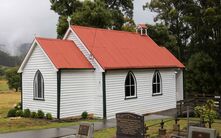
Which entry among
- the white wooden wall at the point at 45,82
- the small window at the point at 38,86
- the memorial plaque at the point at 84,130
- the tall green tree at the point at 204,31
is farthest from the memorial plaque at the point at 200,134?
the tall green tree at the point at 204,31

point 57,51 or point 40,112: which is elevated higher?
point 57,51

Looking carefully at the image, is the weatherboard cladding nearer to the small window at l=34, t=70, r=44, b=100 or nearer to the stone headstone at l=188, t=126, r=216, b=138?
the small window at l=34, t=70, r=44, b=100

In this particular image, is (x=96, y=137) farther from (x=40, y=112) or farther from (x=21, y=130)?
(x=40, y=112)

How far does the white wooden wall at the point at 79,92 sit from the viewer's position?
83.2ft

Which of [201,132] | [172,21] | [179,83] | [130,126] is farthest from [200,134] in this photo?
[172,21]

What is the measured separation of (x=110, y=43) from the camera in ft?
100

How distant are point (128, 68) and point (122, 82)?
105 centimetres

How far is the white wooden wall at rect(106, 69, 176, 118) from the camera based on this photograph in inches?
1065

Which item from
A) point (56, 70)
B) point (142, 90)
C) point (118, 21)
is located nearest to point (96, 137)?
point (56, 70)

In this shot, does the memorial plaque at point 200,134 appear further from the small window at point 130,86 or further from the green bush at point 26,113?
the green bush at point 26,113

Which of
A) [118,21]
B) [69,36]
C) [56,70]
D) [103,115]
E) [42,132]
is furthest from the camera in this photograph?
[118,21]

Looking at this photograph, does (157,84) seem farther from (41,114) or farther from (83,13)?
(83,13)

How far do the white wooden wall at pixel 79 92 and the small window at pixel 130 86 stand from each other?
2656 mm

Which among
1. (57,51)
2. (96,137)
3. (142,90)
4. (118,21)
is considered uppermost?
(118,21)
